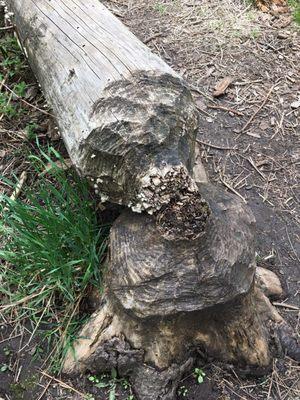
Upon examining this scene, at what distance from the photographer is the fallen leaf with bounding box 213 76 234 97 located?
391 cm

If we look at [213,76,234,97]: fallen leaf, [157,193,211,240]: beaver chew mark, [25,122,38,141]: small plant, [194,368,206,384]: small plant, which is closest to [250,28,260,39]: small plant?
[213,76,234,97]: fallen leaf

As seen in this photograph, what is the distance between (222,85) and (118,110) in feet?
6.12

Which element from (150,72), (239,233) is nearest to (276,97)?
(150,72)

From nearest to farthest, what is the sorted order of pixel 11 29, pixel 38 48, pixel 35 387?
pixel 35 387, pixel 38 48, pixel 11 29

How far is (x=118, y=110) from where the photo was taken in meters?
2.33

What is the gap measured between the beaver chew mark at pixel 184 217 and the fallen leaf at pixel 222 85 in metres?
1.97

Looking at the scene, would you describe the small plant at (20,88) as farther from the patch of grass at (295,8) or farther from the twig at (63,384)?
the patch of grass at (295,8)

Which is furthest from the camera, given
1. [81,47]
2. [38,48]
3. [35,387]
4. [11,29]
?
[11,29]

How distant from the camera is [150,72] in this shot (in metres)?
2.53

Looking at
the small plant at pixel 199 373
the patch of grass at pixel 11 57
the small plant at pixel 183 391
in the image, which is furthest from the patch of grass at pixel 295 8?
the small plant at pixel 183 391

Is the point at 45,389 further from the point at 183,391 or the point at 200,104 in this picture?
the point at 200,104

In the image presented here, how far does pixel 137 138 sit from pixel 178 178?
292mm

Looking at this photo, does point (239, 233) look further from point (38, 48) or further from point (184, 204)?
point (38, 48)

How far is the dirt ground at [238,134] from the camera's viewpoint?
2.47m
